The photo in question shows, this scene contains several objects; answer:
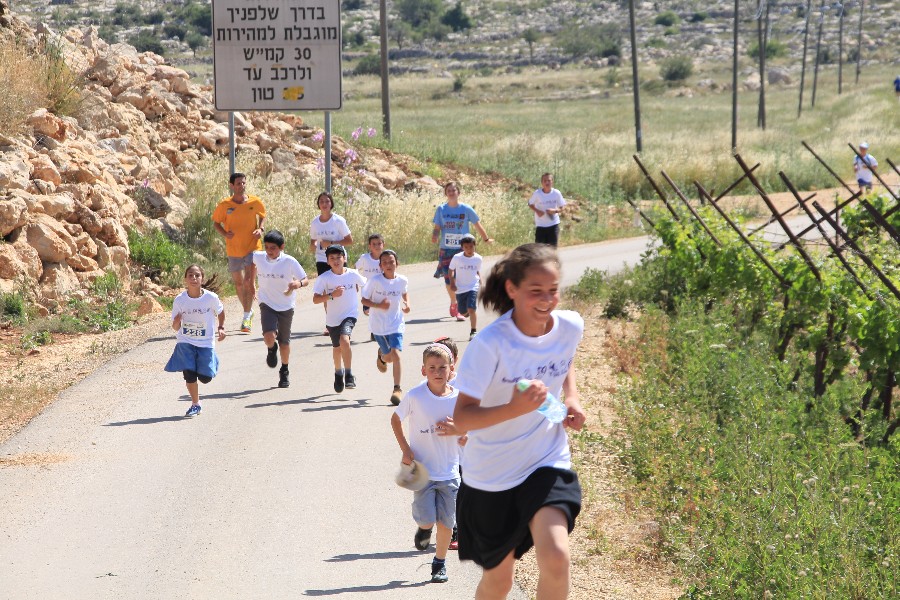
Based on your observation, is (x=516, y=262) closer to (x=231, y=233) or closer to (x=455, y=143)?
(x=231, y=233)

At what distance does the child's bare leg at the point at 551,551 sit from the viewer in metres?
5.14

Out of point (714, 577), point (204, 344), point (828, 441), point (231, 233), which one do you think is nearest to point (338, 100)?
point (231, 233)

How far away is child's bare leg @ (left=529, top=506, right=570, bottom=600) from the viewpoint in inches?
202

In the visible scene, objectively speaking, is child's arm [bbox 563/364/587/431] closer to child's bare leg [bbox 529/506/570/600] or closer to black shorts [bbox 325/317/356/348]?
child's bare leg [bbox 529/506/570/600]

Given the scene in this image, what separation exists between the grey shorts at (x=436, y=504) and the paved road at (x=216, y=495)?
0.38 meters

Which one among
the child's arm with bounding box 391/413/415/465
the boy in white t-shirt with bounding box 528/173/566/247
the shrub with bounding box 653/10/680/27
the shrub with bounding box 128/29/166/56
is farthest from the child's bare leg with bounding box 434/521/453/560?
the shrub with bounding box 653/10/680/27

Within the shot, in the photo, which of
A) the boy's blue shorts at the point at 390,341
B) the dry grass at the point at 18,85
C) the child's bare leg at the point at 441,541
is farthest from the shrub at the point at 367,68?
the child's bare leg at the point at 441,541

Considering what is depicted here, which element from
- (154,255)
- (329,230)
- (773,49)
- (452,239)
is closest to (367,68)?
(773,49)

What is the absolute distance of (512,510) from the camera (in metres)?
5.43

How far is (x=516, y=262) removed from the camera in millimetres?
5355

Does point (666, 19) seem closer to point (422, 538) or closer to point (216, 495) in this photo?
point (216, 495)

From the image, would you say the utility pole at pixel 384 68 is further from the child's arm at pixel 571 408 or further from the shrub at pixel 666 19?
the shrub at pixel 666 19

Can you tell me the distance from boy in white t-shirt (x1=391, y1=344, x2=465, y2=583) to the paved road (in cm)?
27

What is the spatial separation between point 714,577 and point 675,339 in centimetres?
741
